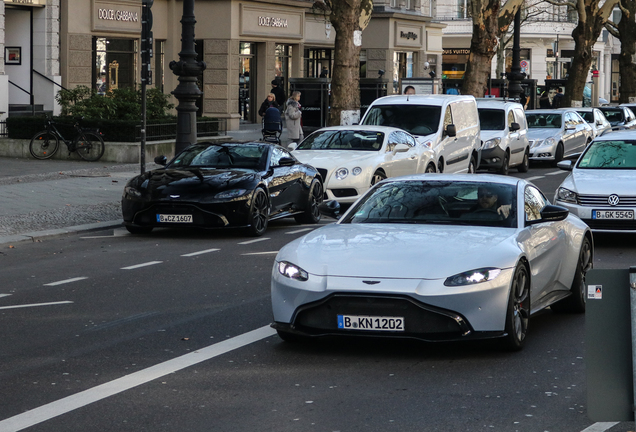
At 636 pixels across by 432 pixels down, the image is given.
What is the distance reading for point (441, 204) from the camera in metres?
8.61

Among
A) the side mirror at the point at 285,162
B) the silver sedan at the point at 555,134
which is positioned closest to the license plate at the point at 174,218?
the side mirror at the point at 285,162

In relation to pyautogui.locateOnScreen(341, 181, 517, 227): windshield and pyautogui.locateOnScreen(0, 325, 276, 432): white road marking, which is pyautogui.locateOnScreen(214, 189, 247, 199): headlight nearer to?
pyautogui.locateOnScreen(341, 181, 517, 227): windshield

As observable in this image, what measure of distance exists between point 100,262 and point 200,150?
3780mm

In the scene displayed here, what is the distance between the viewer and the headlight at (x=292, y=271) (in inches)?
294

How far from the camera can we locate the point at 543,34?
274 ft

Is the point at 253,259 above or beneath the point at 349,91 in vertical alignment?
beneath

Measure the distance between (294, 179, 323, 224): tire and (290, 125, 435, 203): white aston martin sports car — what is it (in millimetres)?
891

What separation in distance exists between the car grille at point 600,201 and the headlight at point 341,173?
16.0 feet

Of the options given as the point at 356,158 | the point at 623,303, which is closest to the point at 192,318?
the point at 623,303

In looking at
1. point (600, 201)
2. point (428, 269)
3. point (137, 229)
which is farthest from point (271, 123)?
point (428, 269)

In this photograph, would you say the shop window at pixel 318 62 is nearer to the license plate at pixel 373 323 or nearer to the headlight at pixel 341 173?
the headlight at pixel 341 173

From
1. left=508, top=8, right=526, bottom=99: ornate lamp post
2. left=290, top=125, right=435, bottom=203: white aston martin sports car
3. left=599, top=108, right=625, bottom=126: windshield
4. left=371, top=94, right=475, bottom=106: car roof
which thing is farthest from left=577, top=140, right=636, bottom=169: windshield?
left=599, top=108, right=625, bottom=126: windshield

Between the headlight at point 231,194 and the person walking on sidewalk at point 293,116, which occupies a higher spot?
the person walking on sidewalk at point 293,116

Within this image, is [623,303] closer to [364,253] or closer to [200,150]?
[364,253]
